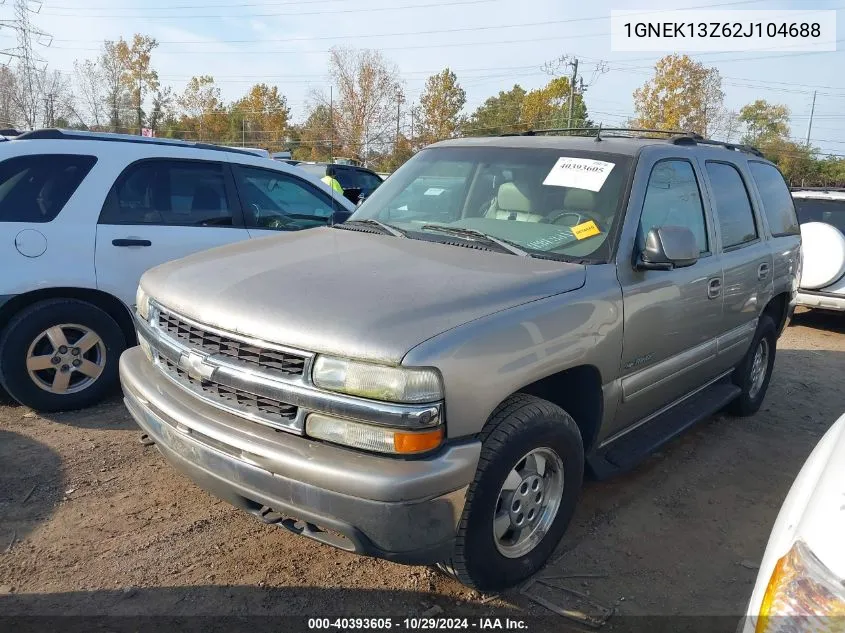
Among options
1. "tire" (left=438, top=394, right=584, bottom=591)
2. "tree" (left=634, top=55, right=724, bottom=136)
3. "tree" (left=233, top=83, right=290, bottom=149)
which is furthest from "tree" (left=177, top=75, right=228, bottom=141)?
"tire" (left=438, top=394, right=584, bottom=591)

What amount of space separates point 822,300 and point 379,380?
7447 millimetres

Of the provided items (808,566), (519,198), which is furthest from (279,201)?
(808,566)

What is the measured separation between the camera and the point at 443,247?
3.22m

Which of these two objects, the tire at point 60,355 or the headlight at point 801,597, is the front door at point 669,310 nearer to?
the headlight at point 801,597

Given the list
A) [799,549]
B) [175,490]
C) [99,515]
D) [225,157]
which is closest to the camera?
[799,549]

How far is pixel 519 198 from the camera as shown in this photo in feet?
11.5

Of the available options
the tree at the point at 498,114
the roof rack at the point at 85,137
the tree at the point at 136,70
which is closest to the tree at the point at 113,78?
the tree at the point at 136,70

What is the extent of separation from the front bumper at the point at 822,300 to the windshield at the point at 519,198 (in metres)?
5.49

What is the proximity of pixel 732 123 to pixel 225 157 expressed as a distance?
52.8 metres

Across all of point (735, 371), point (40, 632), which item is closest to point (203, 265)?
point (40, 632)

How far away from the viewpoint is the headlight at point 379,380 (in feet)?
7.22

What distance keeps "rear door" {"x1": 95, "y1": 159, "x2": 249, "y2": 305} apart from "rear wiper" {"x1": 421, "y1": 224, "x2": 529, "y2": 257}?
2.11m

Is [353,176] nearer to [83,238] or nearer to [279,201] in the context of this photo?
[279,201]

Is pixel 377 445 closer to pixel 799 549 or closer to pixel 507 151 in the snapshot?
pixel 799 549
